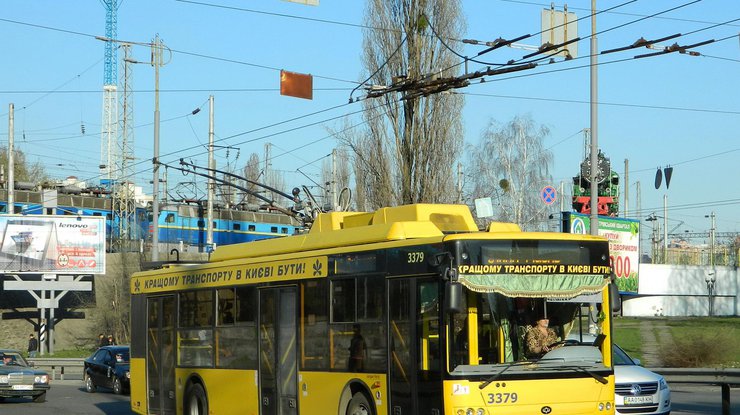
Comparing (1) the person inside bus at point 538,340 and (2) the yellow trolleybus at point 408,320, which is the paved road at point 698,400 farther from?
(1) the person inside bus at point 538,340

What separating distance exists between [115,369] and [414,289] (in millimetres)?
19170

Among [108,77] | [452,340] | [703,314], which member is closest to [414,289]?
[452,340]

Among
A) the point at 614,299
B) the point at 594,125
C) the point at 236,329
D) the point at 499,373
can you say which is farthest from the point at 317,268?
the point at 594,125

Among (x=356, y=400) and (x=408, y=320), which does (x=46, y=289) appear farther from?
(x=408, y=320)

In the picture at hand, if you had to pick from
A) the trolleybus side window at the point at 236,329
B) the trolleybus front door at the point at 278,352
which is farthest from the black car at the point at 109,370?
the trolleybus front door at the point at 278,352

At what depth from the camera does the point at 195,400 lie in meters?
17.5

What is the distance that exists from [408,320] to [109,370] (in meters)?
19.4

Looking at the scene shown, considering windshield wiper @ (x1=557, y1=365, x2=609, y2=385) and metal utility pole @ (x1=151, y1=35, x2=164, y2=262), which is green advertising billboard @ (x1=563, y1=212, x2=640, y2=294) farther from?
windshield wiper @ (x1=557, y1=365, x2=609, y2=385)

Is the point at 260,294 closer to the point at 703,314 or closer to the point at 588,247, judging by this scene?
→ the point at 588,247

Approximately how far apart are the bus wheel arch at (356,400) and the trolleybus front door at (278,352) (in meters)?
1.25

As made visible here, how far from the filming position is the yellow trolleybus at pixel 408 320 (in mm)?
11414

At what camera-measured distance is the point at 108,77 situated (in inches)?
4919

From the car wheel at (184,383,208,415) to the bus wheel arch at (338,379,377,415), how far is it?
4310mm

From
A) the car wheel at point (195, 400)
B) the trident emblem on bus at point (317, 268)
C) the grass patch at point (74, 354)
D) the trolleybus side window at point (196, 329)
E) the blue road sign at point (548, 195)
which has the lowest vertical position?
the grass patch at point (74, 354)
